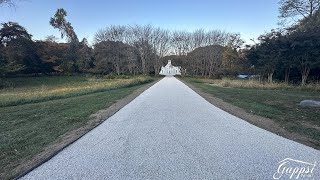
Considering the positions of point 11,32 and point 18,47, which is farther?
point 18,47

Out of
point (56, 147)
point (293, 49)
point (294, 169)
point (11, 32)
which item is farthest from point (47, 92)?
point (11, 32)

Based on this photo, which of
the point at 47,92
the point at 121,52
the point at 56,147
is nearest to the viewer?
the point at 56,147

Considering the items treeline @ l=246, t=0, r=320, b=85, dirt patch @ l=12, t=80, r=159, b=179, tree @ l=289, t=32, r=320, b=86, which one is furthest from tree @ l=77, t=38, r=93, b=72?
dirt patch @ l=12, t=80, r=159, b=179

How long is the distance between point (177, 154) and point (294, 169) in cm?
196

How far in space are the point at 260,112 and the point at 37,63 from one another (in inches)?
2110

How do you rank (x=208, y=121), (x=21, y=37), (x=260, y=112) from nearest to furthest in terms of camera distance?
(x=208, y=121)
(x=260, y=112)
(x=21, y=37)

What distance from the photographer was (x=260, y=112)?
28.6 feet

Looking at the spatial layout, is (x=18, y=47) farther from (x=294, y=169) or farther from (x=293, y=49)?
(x=294, y=169)

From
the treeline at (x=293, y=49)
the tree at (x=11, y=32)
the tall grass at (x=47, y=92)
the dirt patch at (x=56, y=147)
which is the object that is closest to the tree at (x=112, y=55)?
the tree at (x=11, y=32)

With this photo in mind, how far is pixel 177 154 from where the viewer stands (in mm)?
4414

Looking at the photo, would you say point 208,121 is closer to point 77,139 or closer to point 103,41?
point 77,139

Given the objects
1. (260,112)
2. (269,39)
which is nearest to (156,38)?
(269,39)

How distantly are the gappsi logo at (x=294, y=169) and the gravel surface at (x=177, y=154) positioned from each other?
2 cm

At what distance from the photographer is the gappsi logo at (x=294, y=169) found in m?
3.51
